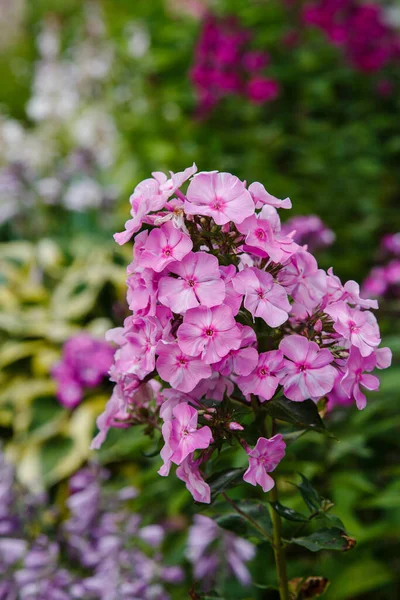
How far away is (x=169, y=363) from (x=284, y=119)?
133 inches

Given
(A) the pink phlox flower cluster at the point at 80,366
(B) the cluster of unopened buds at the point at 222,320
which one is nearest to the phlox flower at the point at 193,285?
(B) the cluster of unopened buds at the point at 222,320

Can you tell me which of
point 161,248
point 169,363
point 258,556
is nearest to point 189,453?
point 169,363

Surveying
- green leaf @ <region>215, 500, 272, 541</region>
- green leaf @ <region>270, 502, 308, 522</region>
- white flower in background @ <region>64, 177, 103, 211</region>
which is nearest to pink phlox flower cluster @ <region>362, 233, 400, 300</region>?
green leaf @ <region>215, 500, 272, 541</region>

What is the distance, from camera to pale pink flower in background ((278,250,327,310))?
92cm

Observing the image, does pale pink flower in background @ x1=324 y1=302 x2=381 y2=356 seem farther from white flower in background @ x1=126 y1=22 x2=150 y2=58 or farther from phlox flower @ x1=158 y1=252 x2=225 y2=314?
white flower in background @ x1=126 y1=22 x2=150 y2=58

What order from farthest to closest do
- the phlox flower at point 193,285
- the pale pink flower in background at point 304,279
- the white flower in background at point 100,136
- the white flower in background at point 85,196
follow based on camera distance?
the white flower in background at point 100,136
the white flower in background at point 85,196
the pale pink flower in background at point 304,279
the phlox flower at point 193,285

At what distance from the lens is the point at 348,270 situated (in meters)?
3.21

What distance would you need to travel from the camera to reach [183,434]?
84 centimetres

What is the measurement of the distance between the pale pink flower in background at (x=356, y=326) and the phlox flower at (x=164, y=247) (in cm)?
21

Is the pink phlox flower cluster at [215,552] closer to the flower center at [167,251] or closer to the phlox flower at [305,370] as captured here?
the phlox flower at [305,370]

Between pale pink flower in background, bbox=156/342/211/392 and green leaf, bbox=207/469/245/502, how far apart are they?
194 millimetres

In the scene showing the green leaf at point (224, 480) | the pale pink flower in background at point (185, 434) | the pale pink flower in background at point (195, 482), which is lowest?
the green leaf at point (224, 480)

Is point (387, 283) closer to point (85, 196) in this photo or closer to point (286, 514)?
point (286, 514)

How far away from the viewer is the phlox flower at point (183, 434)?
0.83m
